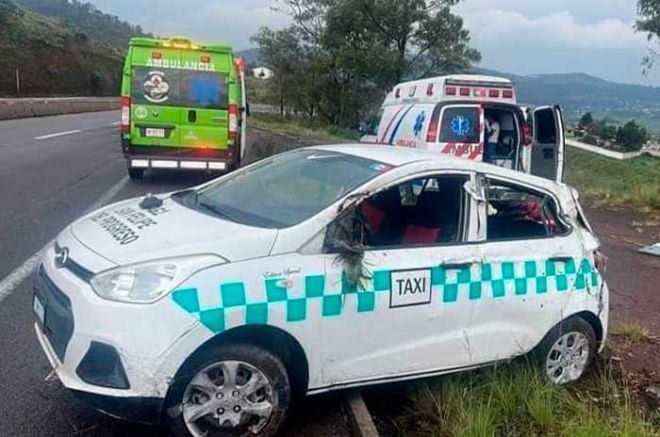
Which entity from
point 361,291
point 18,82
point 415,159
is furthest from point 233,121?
point 18,82

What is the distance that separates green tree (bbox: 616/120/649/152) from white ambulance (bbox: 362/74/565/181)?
56.5m

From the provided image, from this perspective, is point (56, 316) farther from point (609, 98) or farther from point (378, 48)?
point (609, 98)

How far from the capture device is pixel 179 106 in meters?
12.6

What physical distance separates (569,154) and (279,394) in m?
51.6

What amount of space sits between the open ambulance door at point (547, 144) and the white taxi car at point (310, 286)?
7110 mm

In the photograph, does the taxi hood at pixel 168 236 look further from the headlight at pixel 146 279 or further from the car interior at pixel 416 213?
the car interior at pixel 416 213

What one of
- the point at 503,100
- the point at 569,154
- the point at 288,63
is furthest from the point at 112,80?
the point at 503,100

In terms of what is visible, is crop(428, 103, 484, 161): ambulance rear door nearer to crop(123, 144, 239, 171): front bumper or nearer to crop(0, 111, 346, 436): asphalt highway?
crop(123, 144, 239, 171): front bumper

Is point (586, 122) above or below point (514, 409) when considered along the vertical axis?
below

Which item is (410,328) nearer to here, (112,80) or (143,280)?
(143,280)

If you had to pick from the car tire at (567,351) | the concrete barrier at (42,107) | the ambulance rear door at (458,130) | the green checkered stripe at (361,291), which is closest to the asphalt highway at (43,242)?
the green checkered stripe at (361,291)

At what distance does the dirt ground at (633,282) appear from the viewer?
5125mm

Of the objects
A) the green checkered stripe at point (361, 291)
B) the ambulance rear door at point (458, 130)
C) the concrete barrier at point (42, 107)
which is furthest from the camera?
the concrete barrier at point (42, 107)

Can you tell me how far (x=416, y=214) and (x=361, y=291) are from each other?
3.68ft
